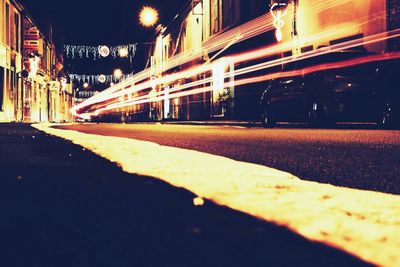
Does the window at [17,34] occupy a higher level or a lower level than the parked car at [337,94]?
higher

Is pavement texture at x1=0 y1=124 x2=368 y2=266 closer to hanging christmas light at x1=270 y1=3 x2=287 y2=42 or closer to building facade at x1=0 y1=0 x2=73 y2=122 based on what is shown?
hanging christmas light at x1=270 y1=3 x2=287 y2=42

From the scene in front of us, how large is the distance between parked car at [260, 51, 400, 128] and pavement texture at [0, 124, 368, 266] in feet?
28.9

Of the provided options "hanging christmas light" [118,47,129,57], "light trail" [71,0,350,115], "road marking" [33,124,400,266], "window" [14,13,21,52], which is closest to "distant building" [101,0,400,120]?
"light trail" [71,0,350,115]

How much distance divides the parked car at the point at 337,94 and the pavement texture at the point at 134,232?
880 centimetres

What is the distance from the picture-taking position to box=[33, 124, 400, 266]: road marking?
1.73 meters

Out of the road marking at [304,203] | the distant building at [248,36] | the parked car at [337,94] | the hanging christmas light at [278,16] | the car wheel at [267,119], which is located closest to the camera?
the road marking at [304,203]

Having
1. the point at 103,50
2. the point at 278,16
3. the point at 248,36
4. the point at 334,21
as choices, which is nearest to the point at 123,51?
the point at 103,50

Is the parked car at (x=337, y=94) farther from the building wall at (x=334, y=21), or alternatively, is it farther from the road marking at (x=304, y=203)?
the road marking at (x=304, y=203)

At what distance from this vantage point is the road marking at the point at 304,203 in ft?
5.67

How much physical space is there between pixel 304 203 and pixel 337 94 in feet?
32.1

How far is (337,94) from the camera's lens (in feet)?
38.7

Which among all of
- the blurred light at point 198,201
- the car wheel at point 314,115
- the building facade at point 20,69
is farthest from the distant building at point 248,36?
the blurred light at point 198,201

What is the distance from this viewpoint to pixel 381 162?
16.7 feet

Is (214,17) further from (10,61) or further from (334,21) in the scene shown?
(334,21)
